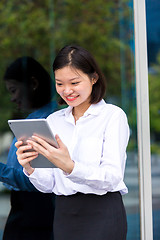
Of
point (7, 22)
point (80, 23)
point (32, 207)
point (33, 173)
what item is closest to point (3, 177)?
point (32, 207)

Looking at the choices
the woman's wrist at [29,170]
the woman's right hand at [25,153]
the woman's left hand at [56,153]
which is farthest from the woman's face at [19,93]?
the woman's left hand at [56,153]

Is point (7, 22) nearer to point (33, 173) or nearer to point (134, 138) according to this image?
point (134, 138)

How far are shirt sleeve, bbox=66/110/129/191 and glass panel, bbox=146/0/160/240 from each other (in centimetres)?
71

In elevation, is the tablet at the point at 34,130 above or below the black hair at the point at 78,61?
below

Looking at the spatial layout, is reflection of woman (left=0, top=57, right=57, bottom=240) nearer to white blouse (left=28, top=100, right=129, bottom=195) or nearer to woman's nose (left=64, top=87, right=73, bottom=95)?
white blouse (left=28, top=100, right=129, bottom=195)

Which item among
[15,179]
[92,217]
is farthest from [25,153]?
[15,179]

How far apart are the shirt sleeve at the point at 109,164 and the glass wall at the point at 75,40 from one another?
0.84 meters

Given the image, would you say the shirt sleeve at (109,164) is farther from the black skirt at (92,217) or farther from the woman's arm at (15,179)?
the woman's arm at (15,179)

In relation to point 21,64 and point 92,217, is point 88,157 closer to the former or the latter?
point 92,217

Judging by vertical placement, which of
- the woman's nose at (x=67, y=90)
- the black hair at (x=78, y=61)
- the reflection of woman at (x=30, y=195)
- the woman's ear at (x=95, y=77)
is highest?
the black hair at (x=78, y=61)

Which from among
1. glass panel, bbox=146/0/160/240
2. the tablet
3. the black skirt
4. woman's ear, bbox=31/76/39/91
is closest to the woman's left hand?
the tablet

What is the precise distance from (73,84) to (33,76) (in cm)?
132

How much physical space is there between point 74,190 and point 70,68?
56 cm

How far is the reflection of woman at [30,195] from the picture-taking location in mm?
2719
